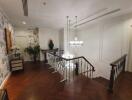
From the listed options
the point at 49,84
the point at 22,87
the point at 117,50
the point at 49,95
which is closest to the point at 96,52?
the point at 117,50

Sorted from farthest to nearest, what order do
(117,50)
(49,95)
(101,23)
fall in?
(101,23), (117,50), (49,95)

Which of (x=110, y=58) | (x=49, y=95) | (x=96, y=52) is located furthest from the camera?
(x=96, y=52)

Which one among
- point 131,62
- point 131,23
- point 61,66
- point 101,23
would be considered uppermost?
point 101,23

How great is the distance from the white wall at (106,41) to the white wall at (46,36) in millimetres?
2553

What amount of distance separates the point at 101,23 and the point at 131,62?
2578 millimetres

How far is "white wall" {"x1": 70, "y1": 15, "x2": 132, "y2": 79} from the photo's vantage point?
12.5 ft

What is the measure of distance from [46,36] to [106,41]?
4.60m

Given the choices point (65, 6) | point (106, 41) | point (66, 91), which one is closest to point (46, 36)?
point (65, 6)

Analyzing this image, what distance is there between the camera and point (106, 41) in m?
4.56

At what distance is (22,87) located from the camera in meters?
2.88

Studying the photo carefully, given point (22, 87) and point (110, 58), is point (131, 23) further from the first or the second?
point (22, 87)

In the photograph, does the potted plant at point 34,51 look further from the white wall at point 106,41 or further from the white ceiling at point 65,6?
the white wall at point 106,41

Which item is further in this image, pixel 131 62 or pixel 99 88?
pixel 131 62

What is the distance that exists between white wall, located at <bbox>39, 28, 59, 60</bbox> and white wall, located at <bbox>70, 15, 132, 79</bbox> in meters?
2.55
